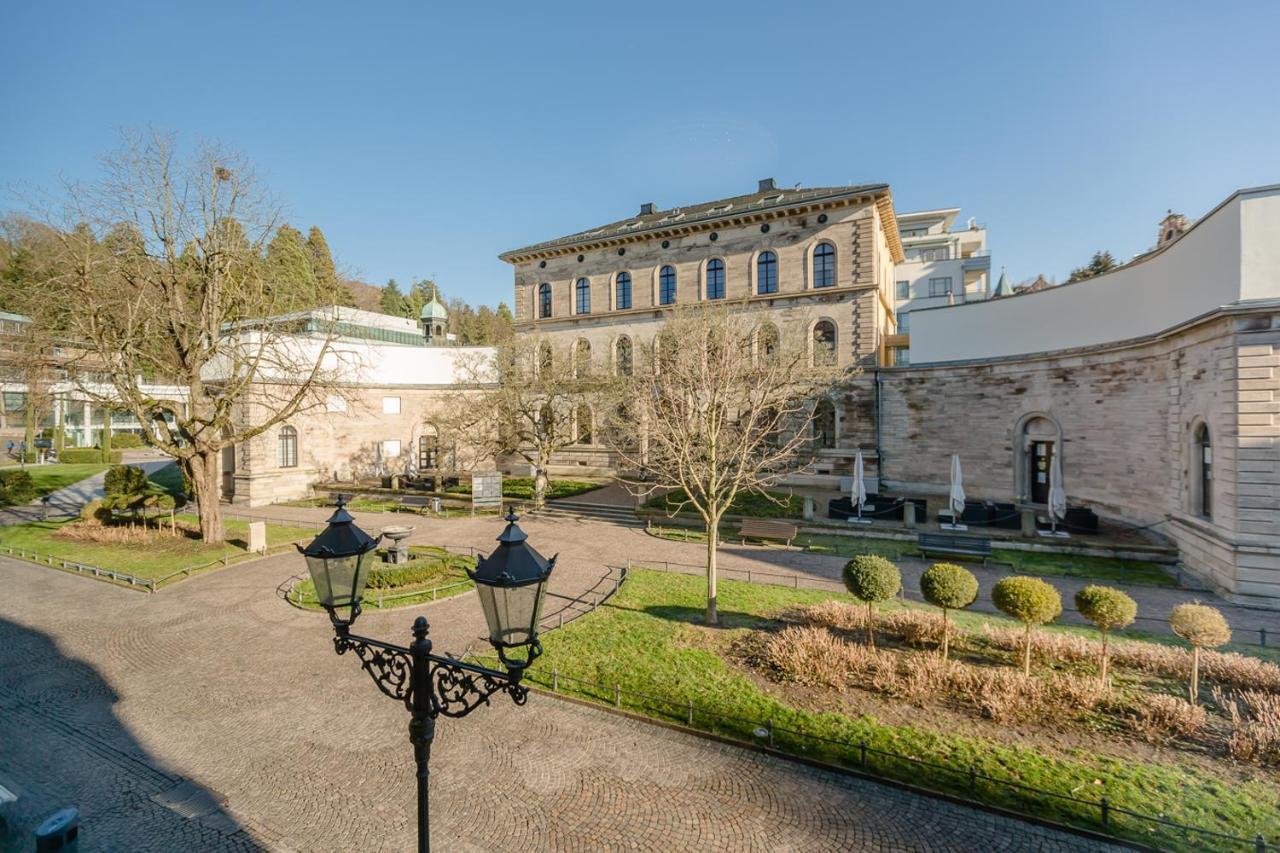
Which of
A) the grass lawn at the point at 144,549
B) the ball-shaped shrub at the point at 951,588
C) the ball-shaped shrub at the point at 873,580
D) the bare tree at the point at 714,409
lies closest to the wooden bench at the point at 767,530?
the bare tree at the point at 714,409

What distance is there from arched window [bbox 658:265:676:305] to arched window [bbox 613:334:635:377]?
11.4 ft

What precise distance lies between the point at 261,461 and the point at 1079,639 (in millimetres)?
34400

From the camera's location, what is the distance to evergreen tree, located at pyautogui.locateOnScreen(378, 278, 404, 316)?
77625 millimetres

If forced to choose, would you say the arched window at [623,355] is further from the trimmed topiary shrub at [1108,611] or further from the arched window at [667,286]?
the trimmed topiary shrub at [1108,611]

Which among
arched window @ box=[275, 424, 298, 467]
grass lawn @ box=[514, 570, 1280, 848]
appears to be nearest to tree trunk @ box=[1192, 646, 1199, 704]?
grass lawn @ box=[514, 570, 1280, 848]

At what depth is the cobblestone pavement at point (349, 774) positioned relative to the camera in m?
6.36

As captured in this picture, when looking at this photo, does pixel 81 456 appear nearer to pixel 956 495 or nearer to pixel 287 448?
pixel 287 448

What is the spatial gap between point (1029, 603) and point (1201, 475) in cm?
1101

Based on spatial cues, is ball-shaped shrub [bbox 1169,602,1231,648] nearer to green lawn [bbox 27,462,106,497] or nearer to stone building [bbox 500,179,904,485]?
stone building [bbox 500,179,904,485]

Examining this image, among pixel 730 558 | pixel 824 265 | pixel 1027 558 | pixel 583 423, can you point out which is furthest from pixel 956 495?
pixel 583 423

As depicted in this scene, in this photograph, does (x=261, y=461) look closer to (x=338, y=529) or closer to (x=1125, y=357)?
(x=338, y=529)

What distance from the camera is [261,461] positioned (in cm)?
2902

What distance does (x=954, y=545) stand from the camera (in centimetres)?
1664

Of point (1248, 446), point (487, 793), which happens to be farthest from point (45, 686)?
point (1248, 446)
